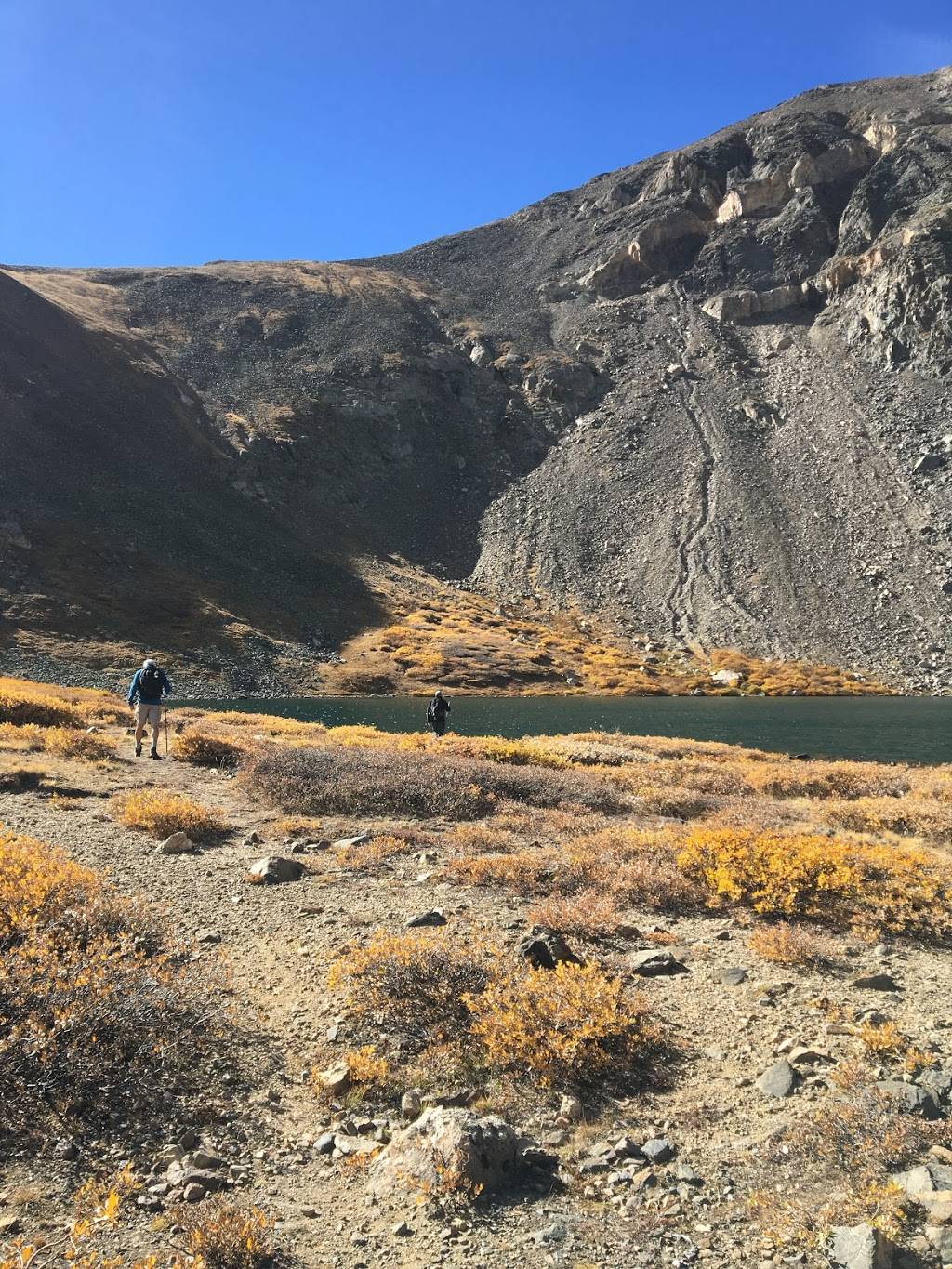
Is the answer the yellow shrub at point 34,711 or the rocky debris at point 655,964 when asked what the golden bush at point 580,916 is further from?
the yellow shrub at point 34,711

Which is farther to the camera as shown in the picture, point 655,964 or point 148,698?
point 148,698

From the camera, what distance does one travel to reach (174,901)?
827 centimetres

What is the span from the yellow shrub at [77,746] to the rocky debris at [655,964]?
43.7 feet

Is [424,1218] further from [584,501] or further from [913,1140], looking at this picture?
[584,501]

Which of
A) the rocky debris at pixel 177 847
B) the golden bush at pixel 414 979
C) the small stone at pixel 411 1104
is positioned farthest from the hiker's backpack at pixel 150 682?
the small stone at pixel 411 1104

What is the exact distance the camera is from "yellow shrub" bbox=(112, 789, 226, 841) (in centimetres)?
1090

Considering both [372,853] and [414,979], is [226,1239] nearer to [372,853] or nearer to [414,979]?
[414,979]

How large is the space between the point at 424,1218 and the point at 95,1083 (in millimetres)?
2259

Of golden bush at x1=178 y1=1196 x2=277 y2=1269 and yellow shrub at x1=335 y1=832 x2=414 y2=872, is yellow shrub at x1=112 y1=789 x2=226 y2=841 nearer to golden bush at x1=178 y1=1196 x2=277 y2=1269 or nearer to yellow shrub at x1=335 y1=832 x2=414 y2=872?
yellow shrub at x1=335 y1=832 x2=414 y2=872

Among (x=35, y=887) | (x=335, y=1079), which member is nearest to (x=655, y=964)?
(x=335, y=1079)

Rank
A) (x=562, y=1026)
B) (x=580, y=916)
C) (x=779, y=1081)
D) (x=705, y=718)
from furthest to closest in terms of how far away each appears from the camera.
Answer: (x=705, y=718) → (x=580, y=916) → (x=562, y=1026) → (x=779, y=1081)

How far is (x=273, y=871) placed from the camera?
9.27 m

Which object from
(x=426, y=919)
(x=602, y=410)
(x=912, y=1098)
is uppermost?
(x=602, y=410)

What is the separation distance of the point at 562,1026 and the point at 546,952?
4.27 ft
